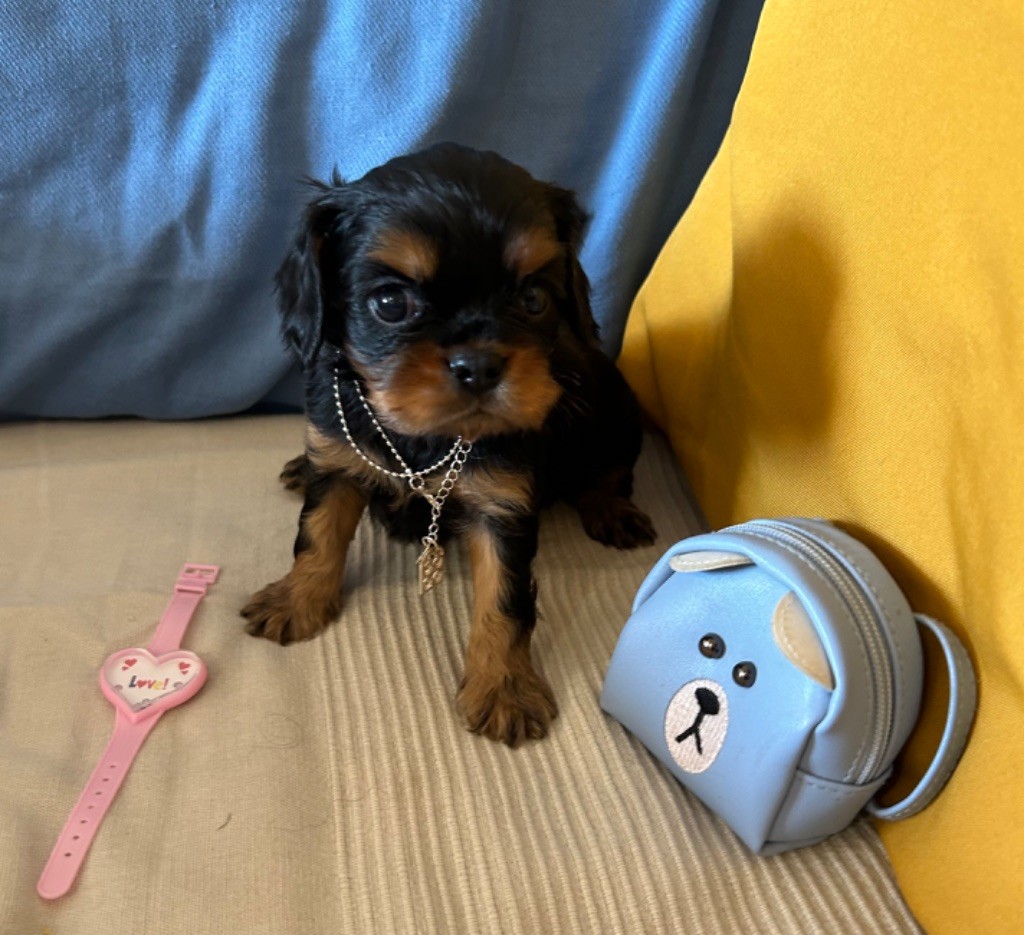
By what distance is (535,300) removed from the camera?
1.59 meters

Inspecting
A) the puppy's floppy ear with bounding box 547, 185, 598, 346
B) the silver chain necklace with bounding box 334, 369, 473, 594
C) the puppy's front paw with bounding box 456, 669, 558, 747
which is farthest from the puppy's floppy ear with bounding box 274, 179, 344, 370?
the puppy's front paw with bounding box 456, 669, 558, 747

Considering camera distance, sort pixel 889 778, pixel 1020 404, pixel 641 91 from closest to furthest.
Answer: pixel 1020 404 → pixel 889 778 → pixel 641 91

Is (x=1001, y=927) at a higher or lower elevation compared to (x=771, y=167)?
lower

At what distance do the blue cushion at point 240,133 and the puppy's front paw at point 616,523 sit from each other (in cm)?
60

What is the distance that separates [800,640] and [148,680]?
1.05m

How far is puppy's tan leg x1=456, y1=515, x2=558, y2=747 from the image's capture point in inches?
60.8

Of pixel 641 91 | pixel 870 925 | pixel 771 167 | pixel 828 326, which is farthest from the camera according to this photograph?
pixel 641 91

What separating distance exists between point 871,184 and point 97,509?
5.43ft

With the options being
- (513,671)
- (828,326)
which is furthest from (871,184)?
(513,671)

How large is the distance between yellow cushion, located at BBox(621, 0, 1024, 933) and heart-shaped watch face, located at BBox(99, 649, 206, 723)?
3.59 feet

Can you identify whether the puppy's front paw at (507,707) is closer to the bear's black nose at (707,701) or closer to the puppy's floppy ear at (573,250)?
the bear's black nose at (707,701)

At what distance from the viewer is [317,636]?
1721 mm

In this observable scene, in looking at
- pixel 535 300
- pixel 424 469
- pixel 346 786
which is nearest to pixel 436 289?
pixel 535 300

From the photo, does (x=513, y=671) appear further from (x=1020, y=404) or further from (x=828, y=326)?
(x=1020, y=404)
